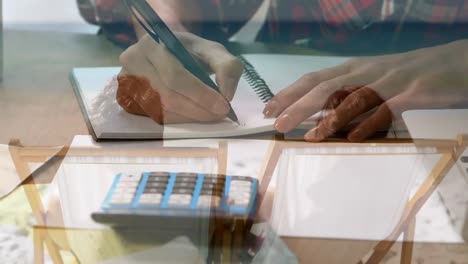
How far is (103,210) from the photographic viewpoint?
0.41 m

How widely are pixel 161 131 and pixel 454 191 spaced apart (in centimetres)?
25

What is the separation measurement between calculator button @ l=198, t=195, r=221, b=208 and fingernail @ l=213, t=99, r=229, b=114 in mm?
71

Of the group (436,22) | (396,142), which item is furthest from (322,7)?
(396,142)

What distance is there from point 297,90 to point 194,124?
0.30ft

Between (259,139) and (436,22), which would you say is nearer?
(259,139)

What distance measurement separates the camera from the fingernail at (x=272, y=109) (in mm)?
431

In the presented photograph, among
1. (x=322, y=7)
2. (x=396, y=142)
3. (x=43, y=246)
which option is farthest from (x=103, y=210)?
(x=322, y=7)

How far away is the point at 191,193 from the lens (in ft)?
1.35

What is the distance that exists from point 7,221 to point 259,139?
22 cm

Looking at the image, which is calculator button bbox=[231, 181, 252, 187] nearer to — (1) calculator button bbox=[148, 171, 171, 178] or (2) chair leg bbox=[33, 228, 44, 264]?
(1) calculator button bbox=[148, 171, 171, 178]

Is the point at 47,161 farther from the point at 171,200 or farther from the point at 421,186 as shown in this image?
the point at 421,186

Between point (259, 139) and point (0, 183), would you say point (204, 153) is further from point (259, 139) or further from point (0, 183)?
point (0, 183)

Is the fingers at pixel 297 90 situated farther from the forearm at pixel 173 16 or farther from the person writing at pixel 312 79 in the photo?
the forearm at pixel 173 16

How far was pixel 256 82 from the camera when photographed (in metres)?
0.47
